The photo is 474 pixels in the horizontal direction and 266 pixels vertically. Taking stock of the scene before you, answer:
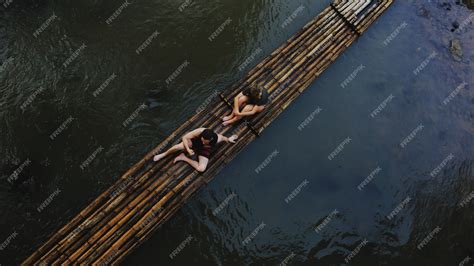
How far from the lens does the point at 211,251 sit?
6.01 m

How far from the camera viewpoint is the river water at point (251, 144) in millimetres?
6070

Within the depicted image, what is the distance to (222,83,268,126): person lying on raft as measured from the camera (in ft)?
21.3

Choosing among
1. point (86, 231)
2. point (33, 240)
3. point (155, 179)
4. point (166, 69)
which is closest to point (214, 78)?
point (166, 69)

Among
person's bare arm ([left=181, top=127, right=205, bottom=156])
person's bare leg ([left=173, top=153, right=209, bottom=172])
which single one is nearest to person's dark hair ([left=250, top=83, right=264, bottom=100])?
person's bare arm ([left=181, top=127, right=205, bottom=156])

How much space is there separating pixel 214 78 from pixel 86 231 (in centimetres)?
362

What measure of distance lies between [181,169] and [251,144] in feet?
4.82

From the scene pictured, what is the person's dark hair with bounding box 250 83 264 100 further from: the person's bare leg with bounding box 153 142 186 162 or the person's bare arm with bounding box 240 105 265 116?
the person's bare leg with bounding box 153 142 186 162

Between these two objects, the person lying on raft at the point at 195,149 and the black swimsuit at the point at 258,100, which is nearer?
the person lying on raft at the point at 195,149

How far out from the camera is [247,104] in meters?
6.71

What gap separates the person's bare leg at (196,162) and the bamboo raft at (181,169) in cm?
11

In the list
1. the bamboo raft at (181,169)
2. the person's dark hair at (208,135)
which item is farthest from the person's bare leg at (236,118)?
the person's dark hair at (208,135)

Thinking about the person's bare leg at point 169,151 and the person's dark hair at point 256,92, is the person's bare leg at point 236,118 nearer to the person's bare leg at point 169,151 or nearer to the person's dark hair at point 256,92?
the person's dark hair at point 256,92

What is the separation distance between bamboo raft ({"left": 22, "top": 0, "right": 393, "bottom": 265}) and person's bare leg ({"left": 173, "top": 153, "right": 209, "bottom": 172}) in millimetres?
111

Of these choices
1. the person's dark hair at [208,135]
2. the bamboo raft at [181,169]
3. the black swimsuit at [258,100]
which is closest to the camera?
the bamboo raft at [181,169]
